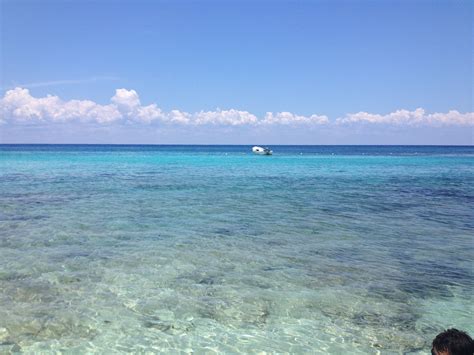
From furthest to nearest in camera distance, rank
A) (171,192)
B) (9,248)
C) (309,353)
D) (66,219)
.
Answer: (171,192)
(66,219)
(9,248)
(309,353)

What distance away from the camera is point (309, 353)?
6465 millimetres

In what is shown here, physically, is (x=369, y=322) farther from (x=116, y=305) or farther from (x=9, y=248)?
(x=9, y=248)

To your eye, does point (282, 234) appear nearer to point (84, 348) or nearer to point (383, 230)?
point (383, 230)

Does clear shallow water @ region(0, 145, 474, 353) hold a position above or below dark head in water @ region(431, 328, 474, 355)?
below

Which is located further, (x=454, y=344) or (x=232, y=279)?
(x=232, y=279)

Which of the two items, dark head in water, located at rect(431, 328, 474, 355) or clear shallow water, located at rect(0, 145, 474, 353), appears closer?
dark head in water, located at rect(431, 328, 474, 355)

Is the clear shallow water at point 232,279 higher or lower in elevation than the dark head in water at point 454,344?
lower

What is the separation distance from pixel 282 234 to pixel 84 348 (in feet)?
29.0

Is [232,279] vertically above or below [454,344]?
below

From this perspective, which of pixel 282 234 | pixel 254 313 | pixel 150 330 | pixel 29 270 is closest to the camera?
pixel 150 330

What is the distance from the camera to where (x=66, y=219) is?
16.5m

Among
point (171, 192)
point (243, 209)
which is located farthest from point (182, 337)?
point (171, 192)

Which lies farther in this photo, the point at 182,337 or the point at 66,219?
the point at 66,219

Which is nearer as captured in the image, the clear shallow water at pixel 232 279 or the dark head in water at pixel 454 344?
the dark head in water at pixel 454 344
